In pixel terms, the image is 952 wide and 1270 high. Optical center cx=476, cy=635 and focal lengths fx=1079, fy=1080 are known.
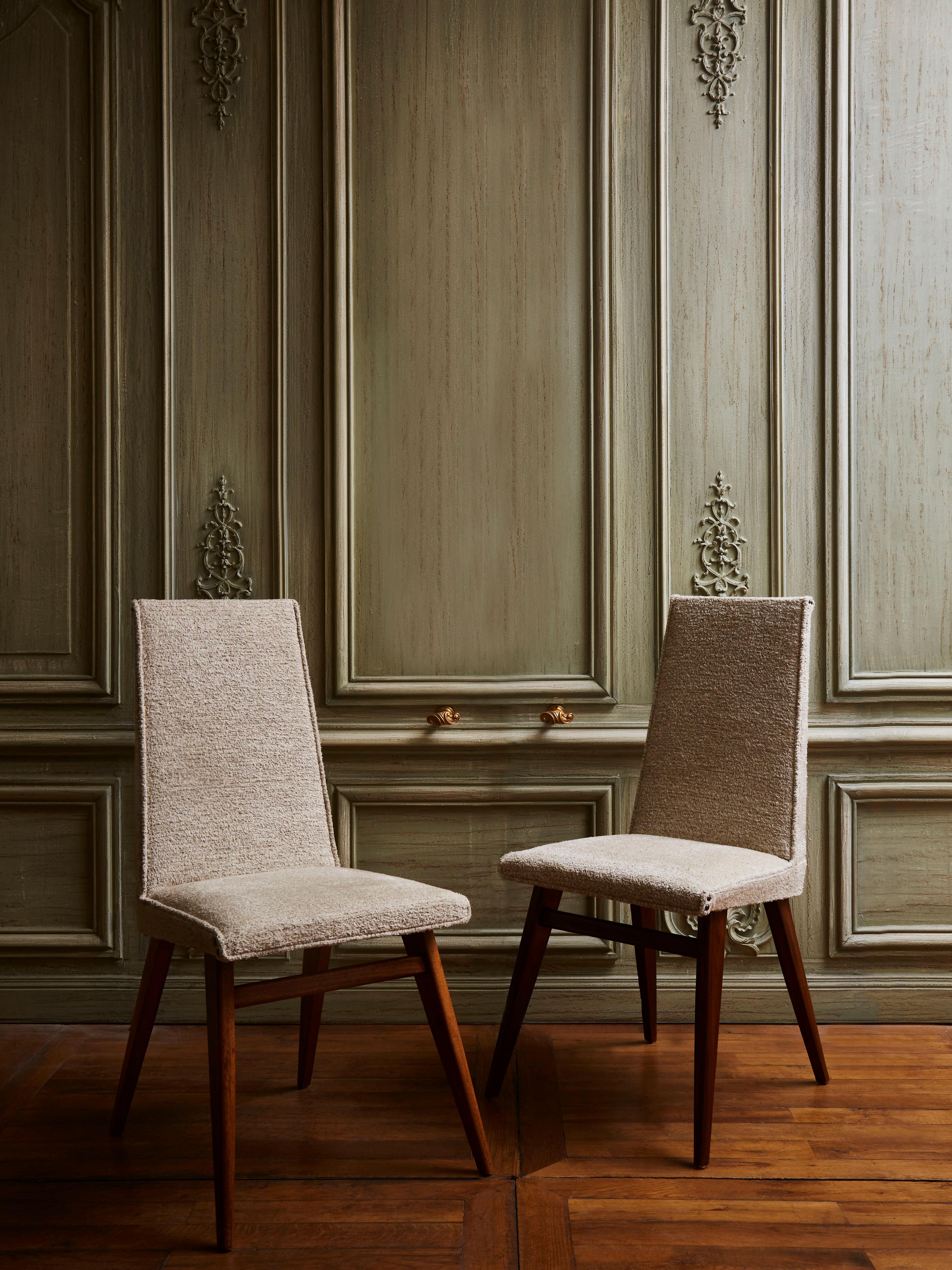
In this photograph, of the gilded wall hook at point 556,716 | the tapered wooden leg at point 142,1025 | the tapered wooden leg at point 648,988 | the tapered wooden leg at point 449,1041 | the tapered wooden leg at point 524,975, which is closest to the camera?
the tapered wooden leg at point 449,1041

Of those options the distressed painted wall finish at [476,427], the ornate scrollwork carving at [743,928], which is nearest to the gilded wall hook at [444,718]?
the distressed painted wall finish at [476,427]

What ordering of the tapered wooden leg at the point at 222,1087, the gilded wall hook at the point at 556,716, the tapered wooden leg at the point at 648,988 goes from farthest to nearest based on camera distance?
1. the gilded wall hook at the point at 556,716
2. the tapered wooden leg at the point at 648,988
3. the tapered wooden leg at the point at 222,1087

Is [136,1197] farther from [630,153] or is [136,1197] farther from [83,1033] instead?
[630,153]

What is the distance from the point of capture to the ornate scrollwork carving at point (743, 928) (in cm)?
265

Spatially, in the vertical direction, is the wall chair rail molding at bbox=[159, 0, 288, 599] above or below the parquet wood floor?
above

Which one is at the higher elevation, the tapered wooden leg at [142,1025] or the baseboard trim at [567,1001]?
the tapered wooden leg at [142,1025]

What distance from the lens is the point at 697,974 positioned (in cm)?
218

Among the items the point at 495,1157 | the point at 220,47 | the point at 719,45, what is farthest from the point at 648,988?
the point at 220,47

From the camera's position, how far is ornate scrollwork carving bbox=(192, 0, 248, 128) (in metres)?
2.63

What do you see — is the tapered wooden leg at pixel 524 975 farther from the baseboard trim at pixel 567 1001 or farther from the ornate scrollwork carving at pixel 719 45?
the ornate scrollwork carving at pixel 719 45

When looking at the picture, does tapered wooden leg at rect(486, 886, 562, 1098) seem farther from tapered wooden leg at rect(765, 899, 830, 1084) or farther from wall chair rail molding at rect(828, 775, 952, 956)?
wall chair rail molding at rect(828, 775, 952, 956)

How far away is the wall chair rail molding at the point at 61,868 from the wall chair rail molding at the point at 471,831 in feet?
1.85

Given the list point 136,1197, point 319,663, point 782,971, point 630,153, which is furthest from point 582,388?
point 136,1197

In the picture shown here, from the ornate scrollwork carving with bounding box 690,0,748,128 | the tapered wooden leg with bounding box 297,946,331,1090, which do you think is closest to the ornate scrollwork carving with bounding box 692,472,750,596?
the ornate scrollwork carving with bounding box 690,0,748,128
